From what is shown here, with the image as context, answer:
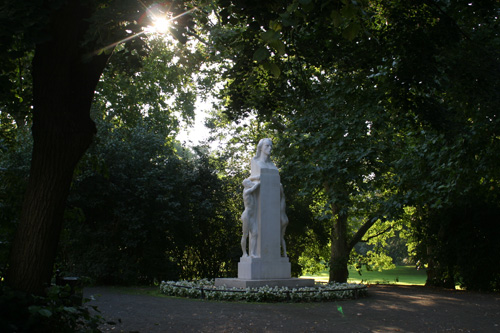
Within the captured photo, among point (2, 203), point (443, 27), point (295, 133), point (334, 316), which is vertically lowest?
point (334, 316)

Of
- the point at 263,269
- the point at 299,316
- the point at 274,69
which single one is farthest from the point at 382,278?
the point at 274,69

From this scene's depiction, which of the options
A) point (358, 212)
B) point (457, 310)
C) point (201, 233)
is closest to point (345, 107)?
point (457, 310)

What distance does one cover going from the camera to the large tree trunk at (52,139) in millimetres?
4898

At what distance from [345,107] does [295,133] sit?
4.17 metres

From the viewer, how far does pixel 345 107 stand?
11.5 meters

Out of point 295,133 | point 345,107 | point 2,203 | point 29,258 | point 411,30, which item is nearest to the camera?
point 29,258

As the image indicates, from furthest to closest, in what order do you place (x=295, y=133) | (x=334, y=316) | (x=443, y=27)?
(x=295, y=133) → (x=334, y=316) → (x=443, y=27)

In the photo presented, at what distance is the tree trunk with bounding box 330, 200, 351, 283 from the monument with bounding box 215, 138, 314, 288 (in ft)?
18.0

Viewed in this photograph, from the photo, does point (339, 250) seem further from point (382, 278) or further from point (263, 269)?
point (382, 278)

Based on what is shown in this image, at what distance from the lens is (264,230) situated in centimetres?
1276

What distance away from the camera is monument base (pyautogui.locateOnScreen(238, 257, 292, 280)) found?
12.2m

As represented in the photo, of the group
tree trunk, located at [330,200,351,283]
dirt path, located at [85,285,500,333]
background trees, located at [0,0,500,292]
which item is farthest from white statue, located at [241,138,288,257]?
tree trunk, located at [330,200,351,283]

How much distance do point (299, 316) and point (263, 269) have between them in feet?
13.6

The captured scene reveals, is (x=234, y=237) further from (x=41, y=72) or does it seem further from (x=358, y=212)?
(x=41, y=72)
